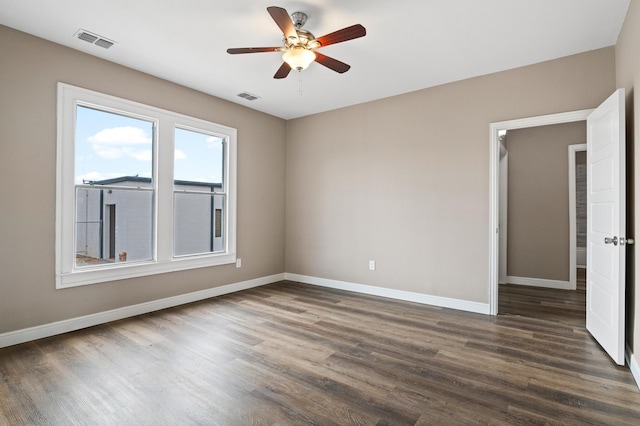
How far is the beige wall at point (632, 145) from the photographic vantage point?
95.3 inches

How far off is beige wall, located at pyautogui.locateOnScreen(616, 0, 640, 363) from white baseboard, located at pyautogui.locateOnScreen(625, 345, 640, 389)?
0.04 metres

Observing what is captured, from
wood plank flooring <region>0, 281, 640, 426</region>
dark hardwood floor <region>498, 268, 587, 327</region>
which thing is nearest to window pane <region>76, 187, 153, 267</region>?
wood plank flooring <region>0, 281, 640, 426</region>

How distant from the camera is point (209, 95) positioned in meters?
4.68

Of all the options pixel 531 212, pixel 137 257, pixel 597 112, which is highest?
pixel 597 112

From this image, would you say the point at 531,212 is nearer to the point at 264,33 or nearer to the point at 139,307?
the point at 264,33

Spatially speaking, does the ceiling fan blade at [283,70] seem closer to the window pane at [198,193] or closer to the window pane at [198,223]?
the window pane at [198,193]

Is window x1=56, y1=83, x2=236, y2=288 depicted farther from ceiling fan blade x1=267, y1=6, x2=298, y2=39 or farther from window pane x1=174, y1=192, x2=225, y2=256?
ceiling fan blade x1=267, y1=6, x2=298, y2=39

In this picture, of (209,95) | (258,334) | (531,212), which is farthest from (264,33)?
(531,212)

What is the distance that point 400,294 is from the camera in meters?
4.60

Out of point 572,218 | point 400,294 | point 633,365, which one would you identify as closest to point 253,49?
point 400,294

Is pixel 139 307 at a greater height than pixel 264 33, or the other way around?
pixel 264 33

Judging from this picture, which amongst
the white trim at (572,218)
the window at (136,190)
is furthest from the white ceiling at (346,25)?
the white trim at (572,218)

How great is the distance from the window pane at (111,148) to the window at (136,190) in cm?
1

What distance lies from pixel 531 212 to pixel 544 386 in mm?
3974
